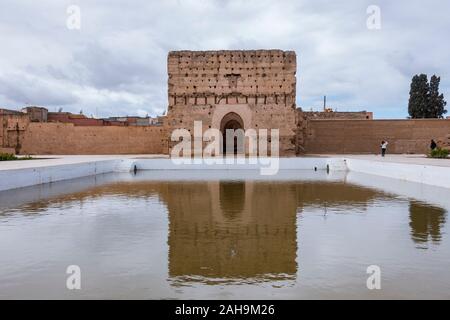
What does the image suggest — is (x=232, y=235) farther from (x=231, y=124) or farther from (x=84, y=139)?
(x=84, y=139)

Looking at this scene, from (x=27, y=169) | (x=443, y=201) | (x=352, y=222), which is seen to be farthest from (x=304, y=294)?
(x=27, y=169)

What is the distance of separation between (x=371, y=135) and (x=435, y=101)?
12.5 metres

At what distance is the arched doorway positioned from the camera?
23000mm

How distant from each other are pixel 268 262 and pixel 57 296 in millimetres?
1903

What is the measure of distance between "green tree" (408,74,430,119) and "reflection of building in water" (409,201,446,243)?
2945 centimetres

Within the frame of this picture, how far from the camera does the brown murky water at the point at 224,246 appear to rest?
361 cm

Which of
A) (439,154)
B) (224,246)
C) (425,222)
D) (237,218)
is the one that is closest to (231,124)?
(439,154)

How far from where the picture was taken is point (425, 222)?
6.25m

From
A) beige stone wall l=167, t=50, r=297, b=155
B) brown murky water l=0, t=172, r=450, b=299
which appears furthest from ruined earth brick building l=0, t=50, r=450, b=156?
brown murky water l=0, t=172, r=450, b=299

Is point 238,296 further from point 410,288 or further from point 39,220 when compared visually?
point 39,220

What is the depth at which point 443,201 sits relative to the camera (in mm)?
8234

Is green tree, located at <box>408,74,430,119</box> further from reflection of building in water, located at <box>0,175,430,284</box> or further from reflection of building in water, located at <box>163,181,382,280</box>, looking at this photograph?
reflection of building in water, located at <box>163,181,382,280</box>

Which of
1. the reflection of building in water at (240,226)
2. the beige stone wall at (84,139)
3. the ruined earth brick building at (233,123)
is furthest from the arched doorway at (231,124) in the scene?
the reflection of building in water at (240,226)
